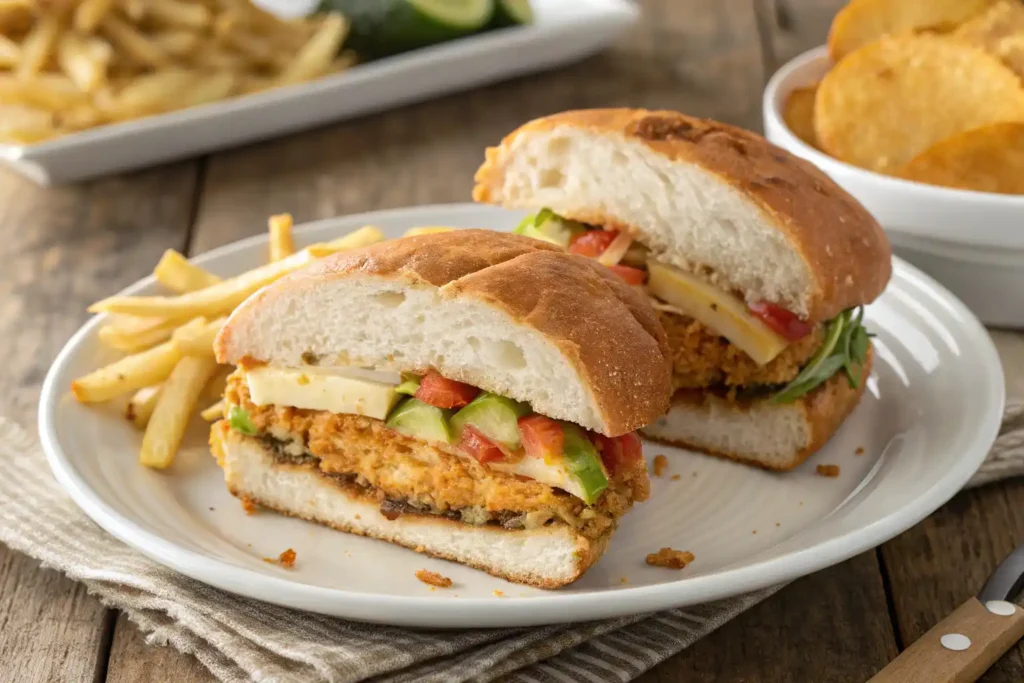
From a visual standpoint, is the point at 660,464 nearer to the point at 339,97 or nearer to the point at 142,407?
the point at 142,407

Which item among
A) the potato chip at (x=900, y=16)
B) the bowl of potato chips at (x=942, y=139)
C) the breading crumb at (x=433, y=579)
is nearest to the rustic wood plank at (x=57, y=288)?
the breading crumb at (x=433, y=579)

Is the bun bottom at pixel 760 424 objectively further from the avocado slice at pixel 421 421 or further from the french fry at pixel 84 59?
the french fry at pixel 84 59

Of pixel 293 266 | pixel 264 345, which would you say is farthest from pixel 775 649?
pixel 293 266

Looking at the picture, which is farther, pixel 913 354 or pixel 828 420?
pixel 913 354

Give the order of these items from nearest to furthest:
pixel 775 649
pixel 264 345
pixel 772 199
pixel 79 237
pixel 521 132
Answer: pixel 775 649
pixel 264 345
pixel 772 199
pixel 521 132
pixel 79 237

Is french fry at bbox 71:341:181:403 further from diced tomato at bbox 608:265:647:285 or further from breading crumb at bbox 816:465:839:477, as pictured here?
breading crumb at bbox 816:465:839:477

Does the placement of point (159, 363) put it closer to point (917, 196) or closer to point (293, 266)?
point (293, 266)

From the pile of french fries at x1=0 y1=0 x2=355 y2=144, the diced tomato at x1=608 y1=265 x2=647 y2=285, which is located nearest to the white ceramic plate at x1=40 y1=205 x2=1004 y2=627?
the diced tomato at x1=608 y1=265 x2=647 y2=285
